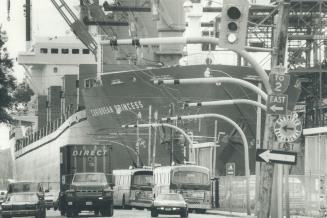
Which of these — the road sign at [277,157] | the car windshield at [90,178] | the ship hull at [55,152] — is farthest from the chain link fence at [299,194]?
the ship hull at [55,152]

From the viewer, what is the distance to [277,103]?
21.2 meters

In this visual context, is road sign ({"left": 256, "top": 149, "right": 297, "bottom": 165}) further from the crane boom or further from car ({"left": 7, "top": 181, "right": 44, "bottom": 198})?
the crane boom

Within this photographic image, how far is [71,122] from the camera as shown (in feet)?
315

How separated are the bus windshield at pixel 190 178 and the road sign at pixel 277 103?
102 ft

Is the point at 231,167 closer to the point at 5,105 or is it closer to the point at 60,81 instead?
the point at 5,105

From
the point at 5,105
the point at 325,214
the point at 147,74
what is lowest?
the point at 325,214

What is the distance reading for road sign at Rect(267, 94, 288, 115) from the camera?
69.5ft

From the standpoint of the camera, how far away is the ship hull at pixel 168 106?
243ft

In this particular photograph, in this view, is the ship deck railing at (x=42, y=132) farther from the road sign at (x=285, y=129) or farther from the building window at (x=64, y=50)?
the road sign at (x=285, y=129)

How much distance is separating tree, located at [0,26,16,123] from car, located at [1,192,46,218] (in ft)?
13.5

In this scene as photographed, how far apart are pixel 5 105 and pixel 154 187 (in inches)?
833

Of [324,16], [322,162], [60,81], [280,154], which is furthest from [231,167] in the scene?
[60,81]

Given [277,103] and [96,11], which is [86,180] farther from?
[96,11]

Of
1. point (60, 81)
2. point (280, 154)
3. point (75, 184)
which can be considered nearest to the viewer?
point (280, 154)
